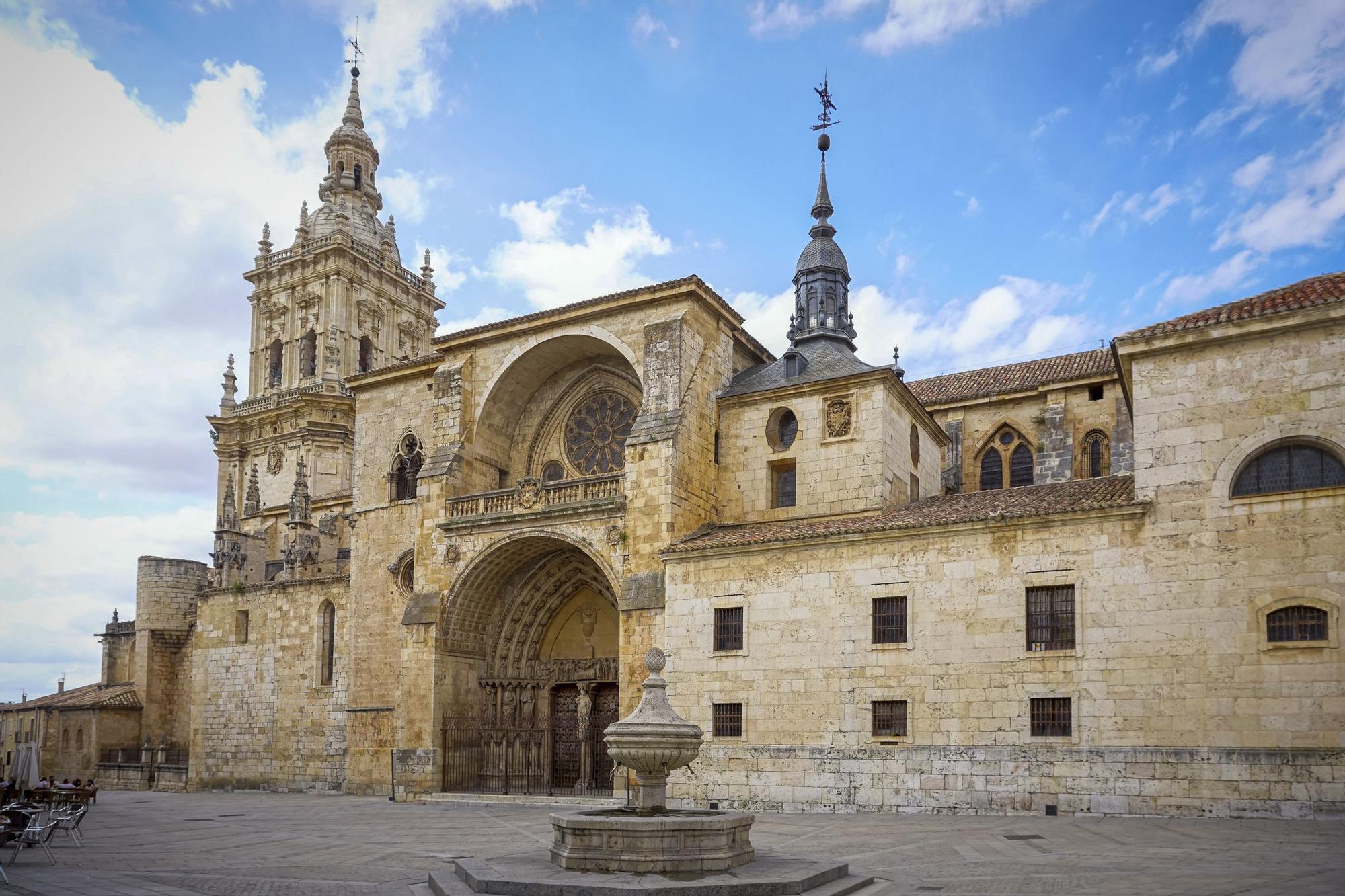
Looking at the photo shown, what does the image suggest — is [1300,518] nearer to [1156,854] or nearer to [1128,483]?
[1128,483]

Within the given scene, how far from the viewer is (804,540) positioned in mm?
21016

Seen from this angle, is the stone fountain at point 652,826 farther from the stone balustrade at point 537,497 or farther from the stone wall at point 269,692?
the stone wall at point 269,692

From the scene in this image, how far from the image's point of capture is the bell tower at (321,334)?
46844 mm

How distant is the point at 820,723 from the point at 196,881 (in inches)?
456

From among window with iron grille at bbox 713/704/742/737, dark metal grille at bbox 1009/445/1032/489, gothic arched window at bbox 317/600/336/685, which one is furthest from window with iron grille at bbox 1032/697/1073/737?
gothic arched window at bbox 317/600/336/685

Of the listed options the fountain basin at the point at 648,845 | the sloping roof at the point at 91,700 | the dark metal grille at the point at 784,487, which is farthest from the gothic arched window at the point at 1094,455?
the sloping roof at the point at 91,700

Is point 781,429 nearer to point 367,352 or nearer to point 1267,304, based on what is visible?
point 1267,304

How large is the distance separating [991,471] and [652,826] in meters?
22.3

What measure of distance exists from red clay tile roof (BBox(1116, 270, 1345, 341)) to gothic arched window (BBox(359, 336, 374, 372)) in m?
39.0

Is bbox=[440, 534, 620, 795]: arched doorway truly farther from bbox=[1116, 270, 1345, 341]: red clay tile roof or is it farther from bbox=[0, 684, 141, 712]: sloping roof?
bbox=[0, 684, 141, 712]: sloping roof

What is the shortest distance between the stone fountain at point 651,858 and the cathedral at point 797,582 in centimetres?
788

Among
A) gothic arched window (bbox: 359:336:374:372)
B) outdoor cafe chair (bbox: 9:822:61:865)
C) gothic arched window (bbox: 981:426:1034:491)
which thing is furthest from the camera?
gothic arched window (bbox: 359:336:374:372)

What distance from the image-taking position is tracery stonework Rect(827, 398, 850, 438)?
24.0m

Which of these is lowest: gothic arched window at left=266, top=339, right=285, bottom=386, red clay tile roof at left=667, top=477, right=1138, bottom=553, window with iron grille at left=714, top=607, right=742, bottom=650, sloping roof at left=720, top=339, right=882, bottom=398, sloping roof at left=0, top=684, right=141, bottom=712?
sloping roof at left=0, top=684, right=141, bottom=712
